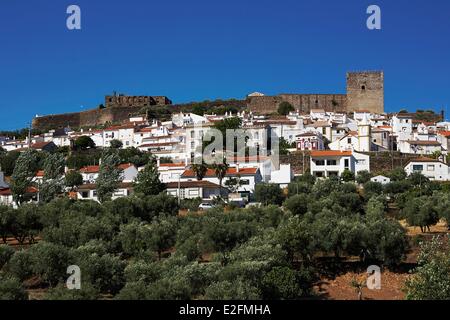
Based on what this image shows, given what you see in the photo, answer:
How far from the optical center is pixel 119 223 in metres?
35.5

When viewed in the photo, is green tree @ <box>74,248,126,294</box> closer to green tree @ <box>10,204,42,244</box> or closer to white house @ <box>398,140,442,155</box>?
green tree @ <box>10,204,42,244</box>

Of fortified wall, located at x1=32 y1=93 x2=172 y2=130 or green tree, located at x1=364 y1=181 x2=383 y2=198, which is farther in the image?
fortified wall, located at x1=32 y1=93 x2=172 y2=130

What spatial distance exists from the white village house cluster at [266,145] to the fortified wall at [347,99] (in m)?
3.55

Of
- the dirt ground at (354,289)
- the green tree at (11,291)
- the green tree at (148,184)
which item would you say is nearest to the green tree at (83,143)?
the green tree at (148,184)

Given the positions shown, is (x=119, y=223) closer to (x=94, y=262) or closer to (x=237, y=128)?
(x=94, y=262)

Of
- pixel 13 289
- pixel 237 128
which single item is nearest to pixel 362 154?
pixel 237 128

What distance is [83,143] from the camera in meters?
78.3

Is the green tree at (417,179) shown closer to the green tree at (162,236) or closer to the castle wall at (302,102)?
the green tree at (162,236)

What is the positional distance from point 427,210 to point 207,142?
110ft

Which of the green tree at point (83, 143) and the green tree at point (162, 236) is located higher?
the green tree at point (83, 143)

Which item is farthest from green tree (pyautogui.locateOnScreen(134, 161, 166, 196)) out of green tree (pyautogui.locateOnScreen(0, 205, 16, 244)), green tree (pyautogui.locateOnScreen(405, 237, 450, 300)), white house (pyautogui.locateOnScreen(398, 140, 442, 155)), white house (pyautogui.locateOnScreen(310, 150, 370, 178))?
white house (pyautogui.locateOnScreen(398, 140, 442, 155))

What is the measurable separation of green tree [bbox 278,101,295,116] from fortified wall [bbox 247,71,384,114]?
1.22 metres

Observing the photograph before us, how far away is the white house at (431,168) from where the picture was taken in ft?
189

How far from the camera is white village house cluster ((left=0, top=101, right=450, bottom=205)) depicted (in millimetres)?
52594
